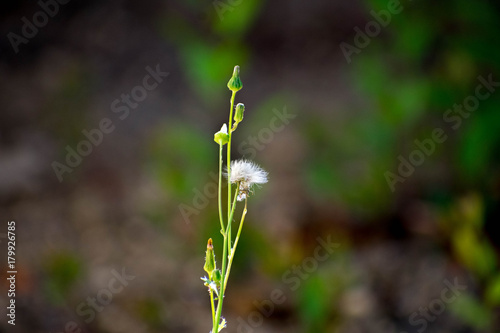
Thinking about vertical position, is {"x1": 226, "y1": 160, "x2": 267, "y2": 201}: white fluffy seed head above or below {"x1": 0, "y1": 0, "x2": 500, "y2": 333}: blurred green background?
above

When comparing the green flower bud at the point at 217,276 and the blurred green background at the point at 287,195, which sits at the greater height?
the green flower bud at the point at 217,276

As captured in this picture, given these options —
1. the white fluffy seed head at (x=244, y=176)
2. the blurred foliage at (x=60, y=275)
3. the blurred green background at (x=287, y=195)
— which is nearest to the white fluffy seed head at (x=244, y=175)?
the white fluffy seed head at (x=244, y=176)

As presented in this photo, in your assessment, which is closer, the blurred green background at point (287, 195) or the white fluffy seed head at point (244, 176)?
the white fluffy seed head at point (244, 176)

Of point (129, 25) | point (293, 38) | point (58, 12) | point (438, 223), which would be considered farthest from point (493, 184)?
point (58, 12)

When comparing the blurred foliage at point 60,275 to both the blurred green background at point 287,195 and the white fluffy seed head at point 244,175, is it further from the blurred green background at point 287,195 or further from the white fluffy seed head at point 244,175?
the white fluffy seed head at point 244,175

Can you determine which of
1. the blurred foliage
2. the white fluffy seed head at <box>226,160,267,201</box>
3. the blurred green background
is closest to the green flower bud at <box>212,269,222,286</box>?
the white fluffy seed head at <box>226,160,267,201</box>

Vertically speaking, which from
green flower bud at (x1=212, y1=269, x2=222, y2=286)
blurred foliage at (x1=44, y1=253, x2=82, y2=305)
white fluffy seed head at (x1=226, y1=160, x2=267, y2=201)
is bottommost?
blurred foliage at (x1=44, y1=253, x2=82, y2=305)

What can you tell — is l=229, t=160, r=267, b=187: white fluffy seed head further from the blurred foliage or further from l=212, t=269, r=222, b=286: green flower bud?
the blurred foliage

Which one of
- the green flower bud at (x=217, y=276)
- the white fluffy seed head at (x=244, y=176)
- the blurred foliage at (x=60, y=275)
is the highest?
the white fluffy seed head at (x=244, y=176)
